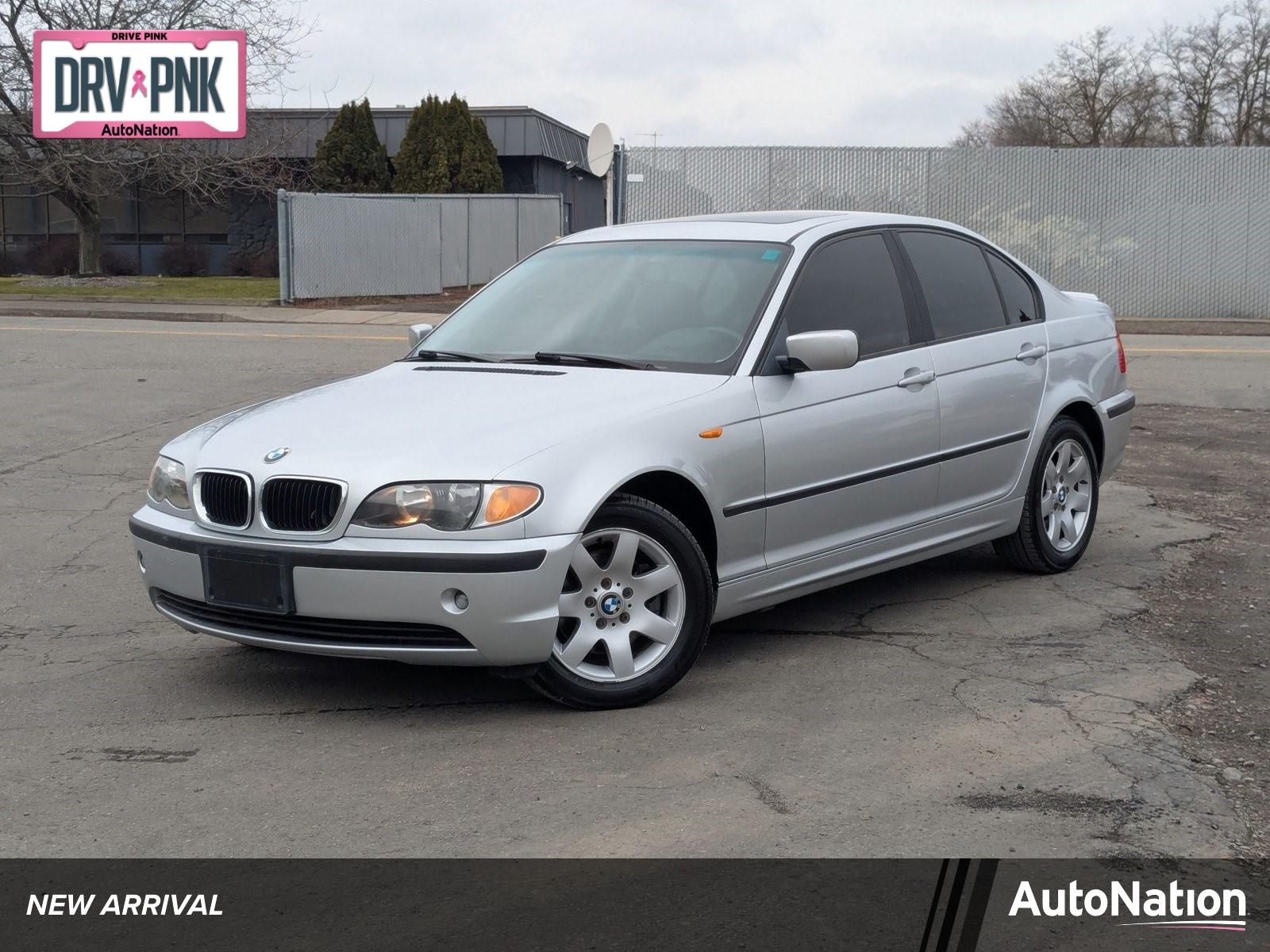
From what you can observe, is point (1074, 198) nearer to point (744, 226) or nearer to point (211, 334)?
point (211, 334)

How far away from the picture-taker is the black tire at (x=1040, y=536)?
21.9ft

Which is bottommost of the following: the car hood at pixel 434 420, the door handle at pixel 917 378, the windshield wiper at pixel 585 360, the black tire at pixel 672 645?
the black tire at pixel 672 645

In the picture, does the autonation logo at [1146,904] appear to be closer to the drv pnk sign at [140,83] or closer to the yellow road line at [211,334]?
the yellow road line at [211,334]

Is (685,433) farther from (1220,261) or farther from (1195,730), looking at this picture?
(1220,261)

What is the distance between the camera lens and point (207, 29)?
3039 centimetres

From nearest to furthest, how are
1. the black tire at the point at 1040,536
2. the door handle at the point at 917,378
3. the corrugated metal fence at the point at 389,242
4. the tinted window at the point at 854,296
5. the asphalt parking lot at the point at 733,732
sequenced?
the asphalt parking lot at the point at 733,732
the tinted window at the point at 854,296
the door handle at the point at 917,378
the black tire at the point at 1040,536
the corrugated metal fence at the point at 389,242

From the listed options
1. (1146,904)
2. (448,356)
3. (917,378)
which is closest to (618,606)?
(448,356)

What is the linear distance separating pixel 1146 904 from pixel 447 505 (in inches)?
89.9

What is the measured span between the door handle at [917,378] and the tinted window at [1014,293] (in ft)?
2.94

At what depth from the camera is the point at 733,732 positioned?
181 inches

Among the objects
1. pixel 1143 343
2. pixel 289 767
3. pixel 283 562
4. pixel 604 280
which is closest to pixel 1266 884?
pixel 289 767

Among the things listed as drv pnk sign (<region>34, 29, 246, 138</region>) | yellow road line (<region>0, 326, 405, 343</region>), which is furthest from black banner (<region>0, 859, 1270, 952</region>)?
drv pnk sign (<region>34, 29, 246, 138</region>)

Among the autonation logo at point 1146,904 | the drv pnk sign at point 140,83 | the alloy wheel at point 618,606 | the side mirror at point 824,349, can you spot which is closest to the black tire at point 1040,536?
the side mirror at point 824,349

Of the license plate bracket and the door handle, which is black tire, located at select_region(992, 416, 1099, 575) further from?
the license plate bracket
